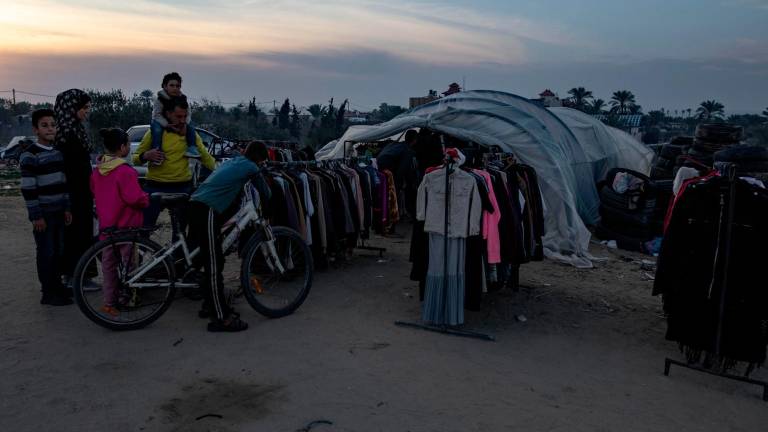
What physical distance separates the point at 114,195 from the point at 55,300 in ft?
4.91

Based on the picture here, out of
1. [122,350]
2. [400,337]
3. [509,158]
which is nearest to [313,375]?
[400,337]

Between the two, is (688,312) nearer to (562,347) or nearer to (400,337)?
(562,347)

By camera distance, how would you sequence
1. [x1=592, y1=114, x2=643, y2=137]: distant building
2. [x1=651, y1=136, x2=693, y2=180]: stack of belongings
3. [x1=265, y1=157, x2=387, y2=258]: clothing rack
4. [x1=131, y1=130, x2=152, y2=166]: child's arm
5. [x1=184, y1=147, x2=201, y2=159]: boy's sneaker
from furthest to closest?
1. [x1=592, y1=114, x2=643, y2=137]: distant building
2. [x1=651, y1=136, x2=693, y2=180]: stack of belongings
3. [x1=265, y1=157, x2=387, y2=258]: clothing rack
4. [x1=184, y1=147, x2=201, y2=159]: boy's sneaker
5. [x1=131, y1=130, x2=152, y2=166]: child's arm

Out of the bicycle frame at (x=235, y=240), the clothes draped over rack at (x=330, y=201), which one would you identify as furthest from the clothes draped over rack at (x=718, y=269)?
the clothes draped over rack at (x=330, y=201)

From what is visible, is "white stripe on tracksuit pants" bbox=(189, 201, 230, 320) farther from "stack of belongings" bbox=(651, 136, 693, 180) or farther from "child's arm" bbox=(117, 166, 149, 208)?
"stack of belongings" bbox=(651, 136, 693, 180)

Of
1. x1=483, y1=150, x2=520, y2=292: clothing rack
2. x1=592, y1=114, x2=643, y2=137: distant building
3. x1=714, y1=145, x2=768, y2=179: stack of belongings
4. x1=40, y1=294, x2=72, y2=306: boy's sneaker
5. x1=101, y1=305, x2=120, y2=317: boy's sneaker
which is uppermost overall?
x1=592, y1=114, x2=643, y2=137: distant building

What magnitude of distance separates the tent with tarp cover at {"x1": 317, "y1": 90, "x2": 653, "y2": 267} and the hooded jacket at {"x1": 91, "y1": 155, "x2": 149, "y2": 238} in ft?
20.8

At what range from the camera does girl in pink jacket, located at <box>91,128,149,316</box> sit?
5270 millimetres

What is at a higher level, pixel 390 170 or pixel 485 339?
pixel 390 170

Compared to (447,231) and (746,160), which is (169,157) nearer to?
(447,231)

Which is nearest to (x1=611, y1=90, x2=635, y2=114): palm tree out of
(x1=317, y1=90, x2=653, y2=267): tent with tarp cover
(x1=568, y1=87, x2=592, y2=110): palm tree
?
(x1=568, y1=87, x2=592, y2=110): palm tree

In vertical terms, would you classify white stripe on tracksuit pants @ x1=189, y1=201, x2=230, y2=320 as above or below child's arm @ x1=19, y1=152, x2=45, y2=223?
below

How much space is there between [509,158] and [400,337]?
2579mm

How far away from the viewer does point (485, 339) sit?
5.27 meters
